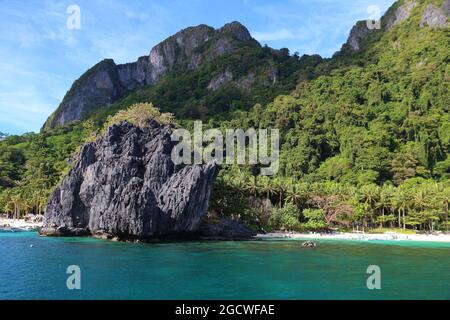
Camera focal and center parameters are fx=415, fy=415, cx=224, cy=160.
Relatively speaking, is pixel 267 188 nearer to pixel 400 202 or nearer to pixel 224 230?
pixel 224 230

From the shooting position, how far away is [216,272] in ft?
105

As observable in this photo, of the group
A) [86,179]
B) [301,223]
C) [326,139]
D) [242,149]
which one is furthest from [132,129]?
[326,139]

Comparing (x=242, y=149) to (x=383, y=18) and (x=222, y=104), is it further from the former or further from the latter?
(x=383, y=18)

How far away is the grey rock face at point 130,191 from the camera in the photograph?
172ft

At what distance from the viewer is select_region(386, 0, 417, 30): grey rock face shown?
176625mm

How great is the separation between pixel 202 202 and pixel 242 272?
25.3m

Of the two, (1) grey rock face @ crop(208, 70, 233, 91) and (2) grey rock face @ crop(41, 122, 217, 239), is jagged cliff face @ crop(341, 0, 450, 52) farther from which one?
(2) grey rock face @ crop(41, 122, 217, 239)

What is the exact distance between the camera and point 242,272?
32.4m

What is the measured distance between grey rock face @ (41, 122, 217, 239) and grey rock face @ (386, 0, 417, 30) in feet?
499

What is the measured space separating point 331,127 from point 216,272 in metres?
100.0

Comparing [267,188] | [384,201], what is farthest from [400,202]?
[267,188]

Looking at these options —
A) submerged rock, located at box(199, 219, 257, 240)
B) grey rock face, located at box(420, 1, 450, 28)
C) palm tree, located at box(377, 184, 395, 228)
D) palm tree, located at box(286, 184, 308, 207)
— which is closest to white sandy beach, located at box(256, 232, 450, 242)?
submerged rock, located at box(199, 219, 257, 240)

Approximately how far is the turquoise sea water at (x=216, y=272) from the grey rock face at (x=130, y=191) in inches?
206

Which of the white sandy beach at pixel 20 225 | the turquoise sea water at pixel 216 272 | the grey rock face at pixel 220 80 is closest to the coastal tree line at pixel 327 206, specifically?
the turquoise sea water at pixel 216 272
